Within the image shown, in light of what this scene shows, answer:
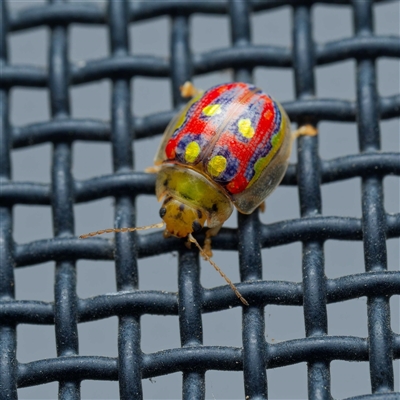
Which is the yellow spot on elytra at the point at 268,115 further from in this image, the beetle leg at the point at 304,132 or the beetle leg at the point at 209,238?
the beetle leg at the point at 209,238

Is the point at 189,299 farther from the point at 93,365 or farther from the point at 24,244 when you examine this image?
the point at 24,244

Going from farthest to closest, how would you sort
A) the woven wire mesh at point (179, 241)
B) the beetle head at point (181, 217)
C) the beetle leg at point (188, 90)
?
the beetle leg at point (188, 90), the beetle head at point (181, 217), the woven wire mesh at point (179, 241)

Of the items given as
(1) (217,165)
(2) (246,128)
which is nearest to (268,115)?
(2) (246,128)

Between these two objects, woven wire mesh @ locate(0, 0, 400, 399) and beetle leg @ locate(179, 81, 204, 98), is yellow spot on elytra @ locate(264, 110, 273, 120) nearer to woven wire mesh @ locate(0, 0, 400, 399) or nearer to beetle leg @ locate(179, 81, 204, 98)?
woven wire mesh @ locate(0, 0, 400, 399)

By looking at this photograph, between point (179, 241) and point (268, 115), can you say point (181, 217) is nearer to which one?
point (179, 241)

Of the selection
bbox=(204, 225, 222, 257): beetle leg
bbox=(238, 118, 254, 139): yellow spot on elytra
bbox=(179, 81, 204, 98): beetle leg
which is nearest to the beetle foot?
bbox=(204, 225, 222, 257): beetle leg

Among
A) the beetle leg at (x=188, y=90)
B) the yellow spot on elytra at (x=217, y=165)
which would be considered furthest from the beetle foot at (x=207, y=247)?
the beetle leg at (x=188, y=90)
